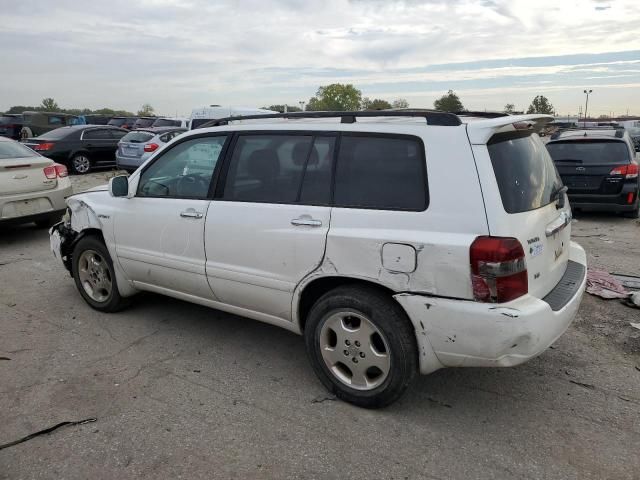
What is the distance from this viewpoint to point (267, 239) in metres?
3.33

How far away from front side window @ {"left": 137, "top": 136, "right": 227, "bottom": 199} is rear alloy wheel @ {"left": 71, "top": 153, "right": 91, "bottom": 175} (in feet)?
42.4

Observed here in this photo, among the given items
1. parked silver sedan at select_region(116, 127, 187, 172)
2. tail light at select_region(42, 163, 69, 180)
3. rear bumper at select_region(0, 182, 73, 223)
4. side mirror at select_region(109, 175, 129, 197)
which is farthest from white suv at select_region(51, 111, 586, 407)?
parked silver sedan at select_region(116, 127, 187, 172)

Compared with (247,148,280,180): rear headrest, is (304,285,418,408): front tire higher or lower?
lower

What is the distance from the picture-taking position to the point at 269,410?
3146 millimetres

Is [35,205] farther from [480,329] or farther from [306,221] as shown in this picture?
[480,329]

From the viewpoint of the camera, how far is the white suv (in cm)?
271

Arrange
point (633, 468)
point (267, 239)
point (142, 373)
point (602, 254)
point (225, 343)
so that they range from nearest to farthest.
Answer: point (633, 468) → point (267, 239) → point (142, 373) → point (225, 343) → point (602, 254)

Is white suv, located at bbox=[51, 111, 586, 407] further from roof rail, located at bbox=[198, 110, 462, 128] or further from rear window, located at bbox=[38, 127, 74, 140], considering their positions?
rear window, located at bbox=[38, 127, 74, 140]

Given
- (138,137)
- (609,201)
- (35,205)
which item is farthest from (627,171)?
(138,137)

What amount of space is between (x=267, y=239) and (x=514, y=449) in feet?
6.06

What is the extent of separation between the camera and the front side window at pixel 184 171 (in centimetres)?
382

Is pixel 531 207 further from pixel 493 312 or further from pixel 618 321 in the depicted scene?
pixel 618 321

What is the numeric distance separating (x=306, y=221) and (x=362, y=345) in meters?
0.81

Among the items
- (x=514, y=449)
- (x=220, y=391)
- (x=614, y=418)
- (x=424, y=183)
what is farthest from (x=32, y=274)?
(x=614, y=418)
